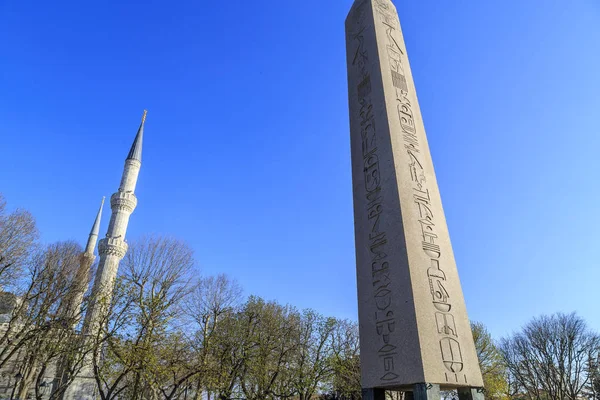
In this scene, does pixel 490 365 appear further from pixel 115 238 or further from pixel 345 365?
pixel 115 238

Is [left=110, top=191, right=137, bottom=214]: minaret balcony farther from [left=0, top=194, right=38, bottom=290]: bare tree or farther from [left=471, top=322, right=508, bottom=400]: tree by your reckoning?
[left=471, top=322, right=508, bottom=400]: tree

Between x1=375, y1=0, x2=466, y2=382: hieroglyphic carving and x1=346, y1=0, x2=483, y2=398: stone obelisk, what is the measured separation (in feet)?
0.05

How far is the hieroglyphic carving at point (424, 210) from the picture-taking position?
14.7ft

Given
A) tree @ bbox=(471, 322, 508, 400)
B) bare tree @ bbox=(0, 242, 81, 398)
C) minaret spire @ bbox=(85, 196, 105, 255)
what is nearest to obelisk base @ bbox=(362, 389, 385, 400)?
bare tree @ bbox=(0, 242, 81, 398)

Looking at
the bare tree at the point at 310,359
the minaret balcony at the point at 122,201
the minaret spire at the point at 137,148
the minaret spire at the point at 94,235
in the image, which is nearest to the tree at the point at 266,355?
the bare tree at the point at 310,359

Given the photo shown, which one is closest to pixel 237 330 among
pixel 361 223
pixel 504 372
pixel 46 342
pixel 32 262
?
pixel 46 342

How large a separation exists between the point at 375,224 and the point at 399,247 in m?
0.64

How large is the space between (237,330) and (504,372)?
19793mm

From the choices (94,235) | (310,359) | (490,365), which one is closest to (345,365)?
(310,359)

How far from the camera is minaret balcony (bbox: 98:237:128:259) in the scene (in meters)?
31.9

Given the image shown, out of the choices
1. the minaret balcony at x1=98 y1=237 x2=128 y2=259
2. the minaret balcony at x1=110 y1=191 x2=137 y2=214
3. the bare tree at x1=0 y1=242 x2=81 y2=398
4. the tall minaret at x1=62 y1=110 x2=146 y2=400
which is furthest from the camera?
the minaret balcony at x1=110 y1=191 x2=137 y2=214

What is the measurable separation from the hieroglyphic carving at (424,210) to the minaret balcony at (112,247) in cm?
3019

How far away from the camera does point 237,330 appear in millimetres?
19125

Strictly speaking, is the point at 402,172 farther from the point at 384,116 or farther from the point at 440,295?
the point at 440,295
